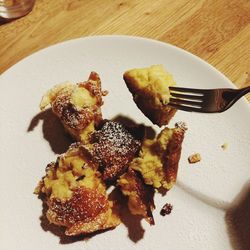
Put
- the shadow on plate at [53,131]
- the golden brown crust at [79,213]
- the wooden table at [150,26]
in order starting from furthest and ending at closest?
the wooden table at [150,26]
the shadow on plate at [53,131]
the golden brown crust at [79,213]

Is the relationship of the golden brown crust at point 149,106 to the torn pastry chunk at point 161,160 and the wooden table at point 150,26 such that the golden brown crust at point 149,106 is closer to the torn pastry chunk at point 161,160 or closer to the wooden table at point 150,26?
the torn pastry chunk at point 161,160

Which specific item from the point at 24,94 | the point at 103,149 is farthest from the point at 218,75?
the point at 24,94

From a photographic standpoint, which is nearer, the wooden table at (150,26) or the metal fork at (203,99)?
the metal fork at (203,99)

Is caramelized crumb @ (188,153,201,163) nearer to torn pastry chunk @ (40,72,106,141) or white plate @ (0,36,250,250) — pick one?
white plate @ (0,36,250,250)

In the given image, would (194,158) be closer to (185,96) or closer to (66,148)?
(185,96)

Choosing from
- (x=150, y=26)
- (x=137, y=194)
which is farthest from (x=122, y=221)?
(x=150, y=26)

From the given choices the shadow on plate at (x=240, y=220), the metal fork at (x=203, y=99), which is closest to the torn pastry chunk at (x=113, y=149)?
the metal fork at (x=203, y=99)
